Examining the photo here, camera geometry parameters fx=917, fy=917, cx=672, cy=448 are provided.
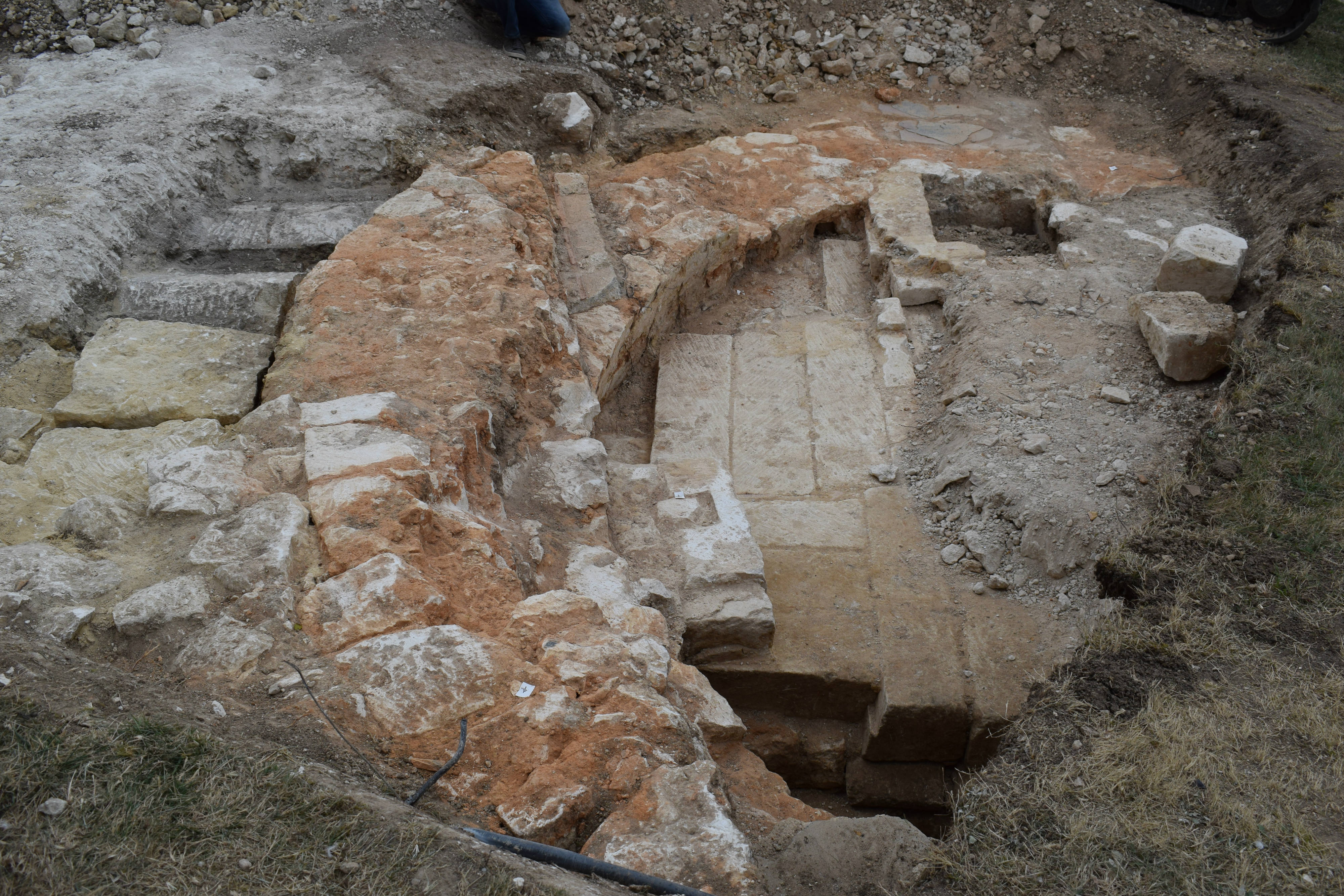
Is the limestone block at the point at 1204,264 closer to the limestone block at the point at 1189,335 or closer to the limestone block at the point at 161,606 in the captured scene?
the limestone block at the point at 1189,335

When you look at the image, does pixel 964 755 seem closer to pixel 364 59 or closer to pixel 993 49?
pixel 364 59

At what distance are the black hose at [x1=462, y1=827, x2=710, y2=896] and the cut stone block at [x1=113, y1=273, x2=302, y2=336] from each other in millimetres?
2689

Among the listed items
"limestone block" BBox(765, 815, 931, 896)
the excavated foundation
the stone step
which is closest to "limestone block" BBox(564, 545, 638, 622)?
the excavated foundation

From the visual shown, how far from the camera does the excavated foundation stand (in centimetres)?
249

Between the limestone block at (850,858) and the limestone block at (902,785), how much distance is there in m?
1.21

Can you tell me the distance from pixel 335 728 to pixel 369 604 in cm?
40

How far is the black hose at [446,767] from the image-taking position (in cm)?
218

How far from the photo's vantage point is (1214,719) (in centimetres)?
261

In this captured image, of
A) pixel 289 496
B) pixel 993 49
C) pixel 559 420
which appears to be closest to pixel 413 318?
pixel 559 420

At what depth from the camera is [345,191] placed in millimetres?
5172

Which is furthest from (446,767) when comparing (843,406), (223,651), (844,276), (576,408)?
(844,276)

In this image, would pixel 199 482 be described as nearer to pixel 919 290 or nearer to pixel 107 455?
pixel 107 455

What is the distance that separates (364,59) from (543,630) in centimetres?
466

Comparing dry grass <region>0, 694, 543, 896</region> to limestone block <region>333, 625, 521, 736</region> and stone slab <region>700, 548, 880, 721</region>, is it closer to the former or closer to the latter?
limestone block <region>333, 625, 521, 736</region>
